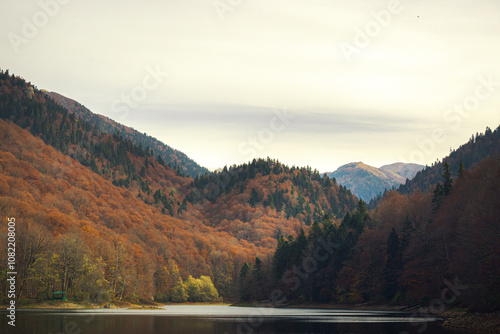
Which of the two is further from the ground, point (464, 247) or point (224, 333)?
point (464, 247)

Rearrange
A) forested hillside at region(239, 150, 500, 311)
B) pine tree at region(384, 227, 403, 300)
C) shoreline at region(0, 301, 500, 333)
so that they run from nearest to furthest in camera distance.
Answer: shoreline at region(0, 301, 500, 333)
forested hillside at region(239, 150, 500, 311)
pine tree at region(384, 227, 403, 300)

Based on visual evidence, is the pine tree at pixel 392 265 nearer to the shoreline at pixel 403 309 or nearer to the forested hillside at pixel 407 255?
the forested hillside at pixel 407 255

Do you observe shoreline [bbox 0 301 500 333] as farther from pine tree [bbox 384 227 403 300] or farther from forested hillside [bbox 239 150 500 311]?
pine tree [bbox 384 227 403 300]

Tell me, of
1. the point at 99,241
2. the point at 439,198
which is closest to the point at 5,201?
the point at 99,241

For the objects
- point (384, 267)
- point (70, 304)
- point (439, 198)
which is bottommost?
point (70, 304)

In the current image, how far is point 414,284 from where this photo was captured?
11244cm

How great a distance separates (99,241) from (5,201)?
106 feet

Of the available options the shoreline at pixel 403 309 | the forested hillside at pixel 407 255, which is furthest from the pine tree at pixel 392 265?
the shoreline at pixel 403 309

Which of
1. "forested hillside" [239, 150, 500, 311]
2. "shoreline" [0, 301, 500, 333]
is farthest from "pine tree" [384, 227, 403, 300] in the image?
"shoreline" [0, 301, 500, 333]

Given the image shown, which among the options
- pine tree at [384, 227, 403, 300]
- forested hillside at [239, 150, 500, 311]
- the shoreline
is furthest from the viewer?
pine tree at [384, 227, 403, 300]

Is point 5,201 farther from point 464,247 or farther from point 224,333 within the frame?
point 464,247

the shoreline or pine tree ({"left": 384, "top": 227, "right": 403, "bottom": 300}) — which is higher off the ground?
pine tree ({"left": 384, "top": 227, "right": 403, "bottom": 300})

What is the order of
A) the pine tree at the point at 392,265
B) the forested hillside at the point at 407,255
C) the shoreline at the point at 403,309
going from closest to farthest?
the shoreline at the point at 403,309 → the forested hillside at the point at 407,255 → the pine tree at the point at 392,265

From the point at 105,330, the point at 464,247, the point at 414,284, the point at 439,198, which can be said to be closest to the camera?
the point at 105,330
